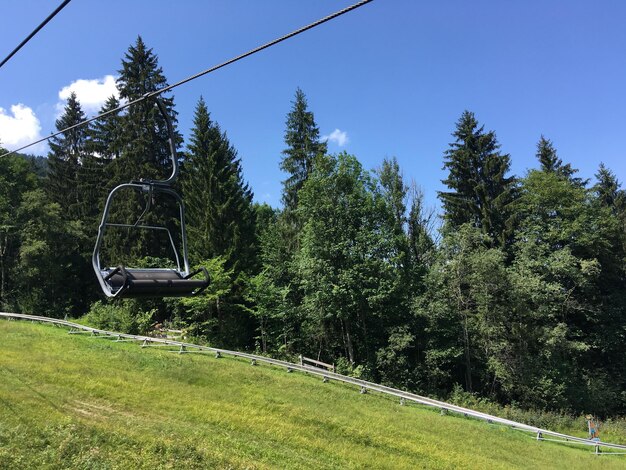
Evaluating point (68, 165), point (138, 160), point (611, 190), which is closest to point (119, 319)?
point (138, 160)

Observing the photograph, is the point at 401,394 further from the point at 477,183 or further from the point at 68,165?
the point at 68,165

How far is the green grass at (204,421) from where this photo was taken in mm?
9266

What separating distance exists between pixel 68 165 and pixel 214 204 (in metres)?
21.6

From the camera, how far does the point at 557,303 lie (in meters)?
29.3

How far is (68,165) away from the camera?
4306 cm

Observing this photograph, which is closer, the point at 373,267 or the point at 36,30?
the point at 36,30

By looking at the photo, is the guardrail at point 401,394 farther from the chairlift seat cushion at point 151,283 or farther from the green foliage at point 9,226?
the chairlift seat cushion at point 151,283

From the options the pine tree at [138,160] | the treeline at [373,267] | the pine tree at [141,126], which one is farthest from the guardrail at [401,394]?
the pine tree at [141,126]

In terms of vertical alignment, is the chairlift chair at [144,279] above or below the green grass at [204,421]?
above

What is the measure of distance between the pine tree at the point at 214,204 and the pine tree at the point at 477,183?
16571 millimetres

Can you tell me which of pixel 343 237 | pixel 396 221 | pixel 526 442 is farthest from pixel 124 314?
pixel 526 442

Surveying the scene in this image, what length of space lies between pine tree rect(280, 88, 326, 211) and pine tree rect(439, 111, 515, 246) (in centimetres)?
1178

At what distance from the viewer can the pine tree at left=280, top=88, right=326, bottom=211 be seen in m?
37.0

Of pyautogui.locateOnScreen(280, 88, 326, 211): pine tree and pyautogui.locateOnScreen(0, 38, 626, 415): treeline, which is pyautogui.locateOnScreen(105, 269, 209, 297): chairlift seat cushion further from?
pyautogui.locateOnScreen(280, 88, 326, 211): pine tree
